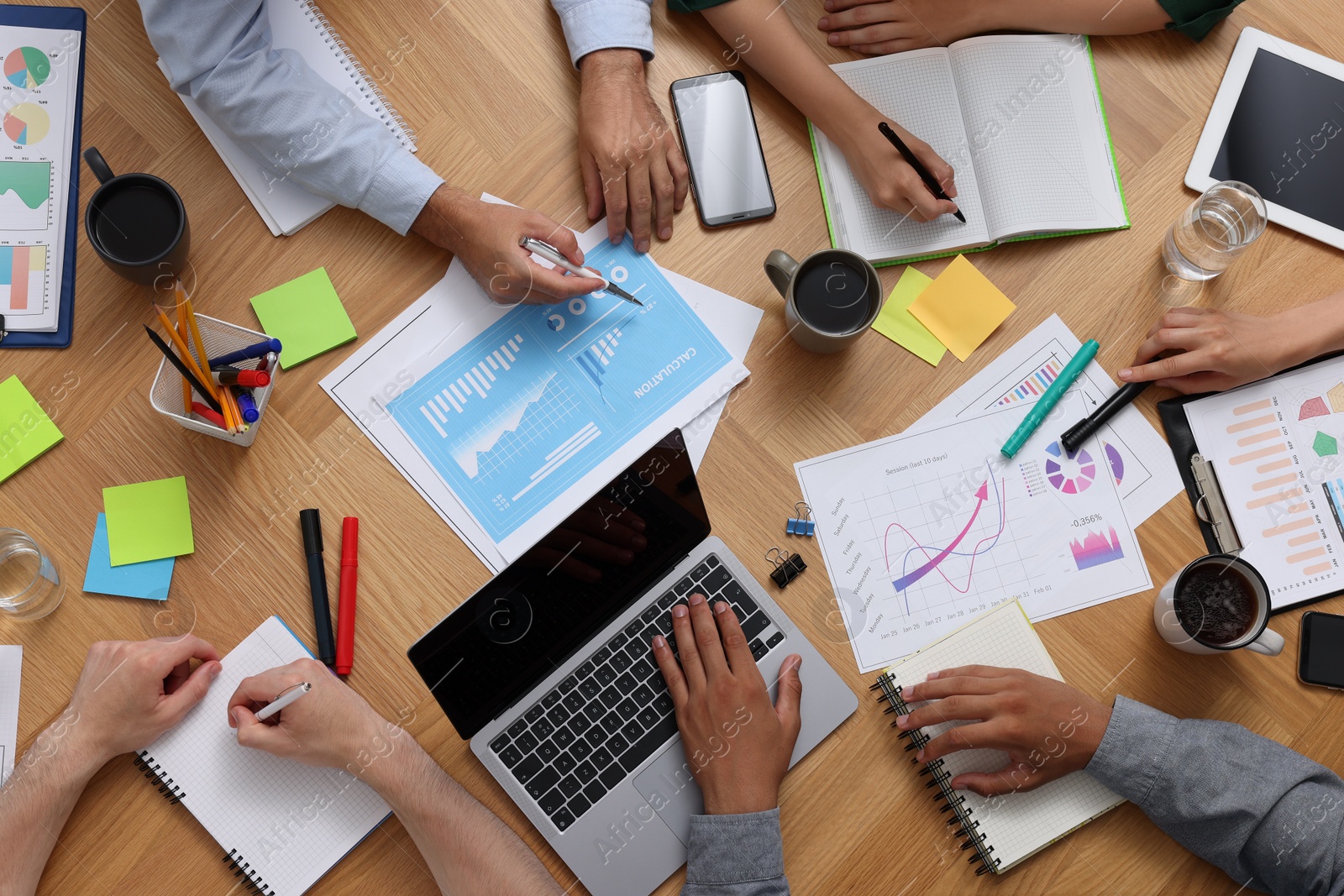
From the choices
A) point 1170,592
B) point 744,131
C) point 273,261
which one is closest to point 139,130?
point 273,261

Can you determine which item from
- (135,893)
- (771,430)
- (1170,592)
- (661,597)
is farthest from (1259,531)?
(135,893)

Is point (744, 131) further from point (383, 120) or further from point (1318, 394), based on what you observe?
point (1318, 394)

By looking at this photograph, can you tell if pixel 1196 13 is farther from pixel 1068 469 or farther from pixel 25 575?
pixel 25 575

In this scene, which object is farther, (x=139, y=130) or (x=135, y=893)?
(x=139, y=130)

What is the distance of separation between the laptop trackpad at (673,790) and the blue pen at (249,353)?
2.16 feet

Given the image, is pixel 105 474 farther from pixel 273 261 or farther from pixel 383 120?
pixel 383 120

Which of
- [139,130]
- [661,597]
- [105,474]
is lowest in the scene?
[661,597]

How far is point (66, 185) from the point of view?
1040mm

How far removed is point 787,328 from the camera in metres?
1.08

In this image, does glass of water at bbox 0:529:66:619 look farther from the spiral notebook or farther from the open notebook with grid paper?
the open notebook with grid paper

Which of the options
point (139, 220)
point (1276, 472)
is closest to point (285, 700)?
point (139, 220)

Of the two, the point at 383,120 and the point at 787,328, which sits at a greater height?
the point at 383,120

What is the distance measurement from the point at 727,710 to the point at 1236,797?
60 cm

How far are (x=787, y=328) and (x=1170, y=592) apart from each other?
0.57 metres
